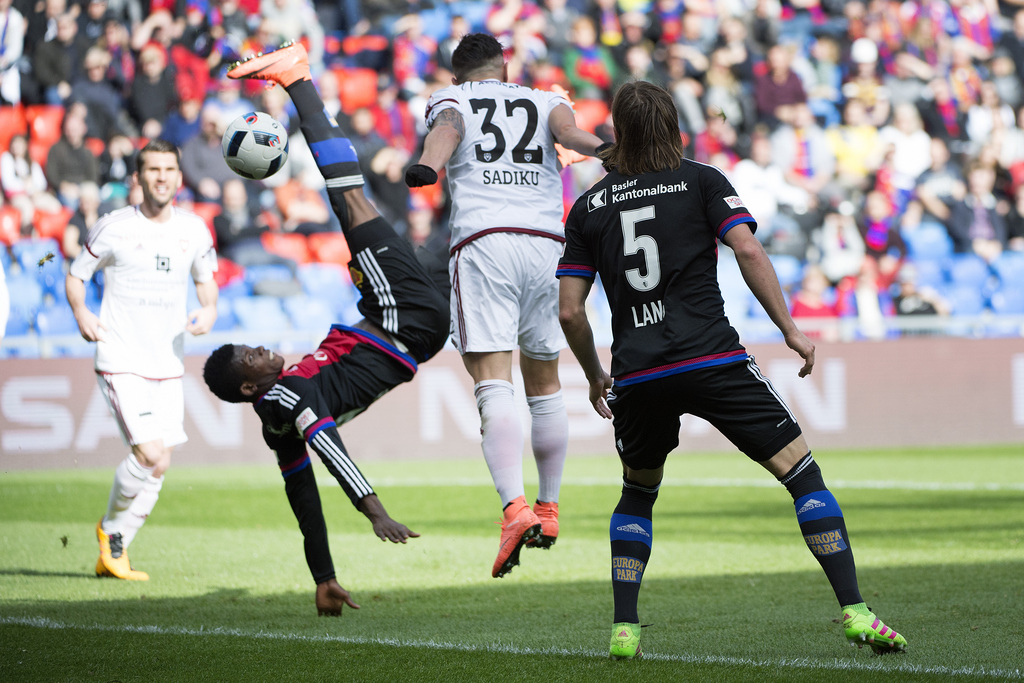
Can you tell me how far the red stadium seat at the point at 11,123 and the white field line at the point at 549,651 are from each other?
1106 cm

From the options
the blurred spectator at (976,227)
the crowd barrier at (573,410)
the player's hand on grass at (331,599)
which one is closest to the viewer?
the player's hand on grass at (331,599)

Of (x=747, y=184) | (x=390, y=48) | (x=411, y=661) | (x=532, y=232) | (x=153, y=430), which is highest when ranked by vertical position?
(x=390, y=48)

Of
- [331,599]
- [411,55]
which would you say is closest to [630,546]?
[331,599]

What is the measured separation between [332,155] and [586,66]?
12.7 m

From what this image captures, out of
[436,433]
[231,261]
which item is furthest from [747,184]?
[231,261]

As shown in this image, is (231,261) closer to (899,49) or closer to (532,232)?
(532,232)

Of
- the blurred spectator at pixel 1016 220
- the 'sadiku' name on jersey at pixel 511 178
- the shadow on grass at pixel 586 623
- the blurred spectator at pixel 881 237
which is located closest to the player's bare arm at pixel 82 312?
the shadow on grass at pixel 586 623

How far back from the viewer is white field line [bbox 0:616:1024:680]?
4.06 meters

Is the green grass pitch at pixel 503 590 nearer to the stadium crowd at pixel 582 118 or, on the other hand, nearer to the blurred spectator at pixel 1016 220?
the stadium crowd at pixel 582 118

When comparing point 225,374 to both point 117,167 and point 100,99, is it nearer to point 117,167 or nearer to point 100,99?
point 117,167

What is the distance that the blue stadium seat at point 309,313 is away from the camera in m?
14.0

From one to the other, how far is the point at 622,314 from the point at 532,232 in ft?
4.40

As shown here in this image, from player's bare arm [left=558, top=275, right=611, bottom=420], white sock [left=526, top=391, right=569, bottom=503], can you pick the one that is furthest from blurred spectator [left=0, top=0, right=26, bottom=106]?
player's bare arm [left=558, top=275, right=611, bottom=420]

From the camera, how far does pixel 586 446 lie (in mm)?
14070
